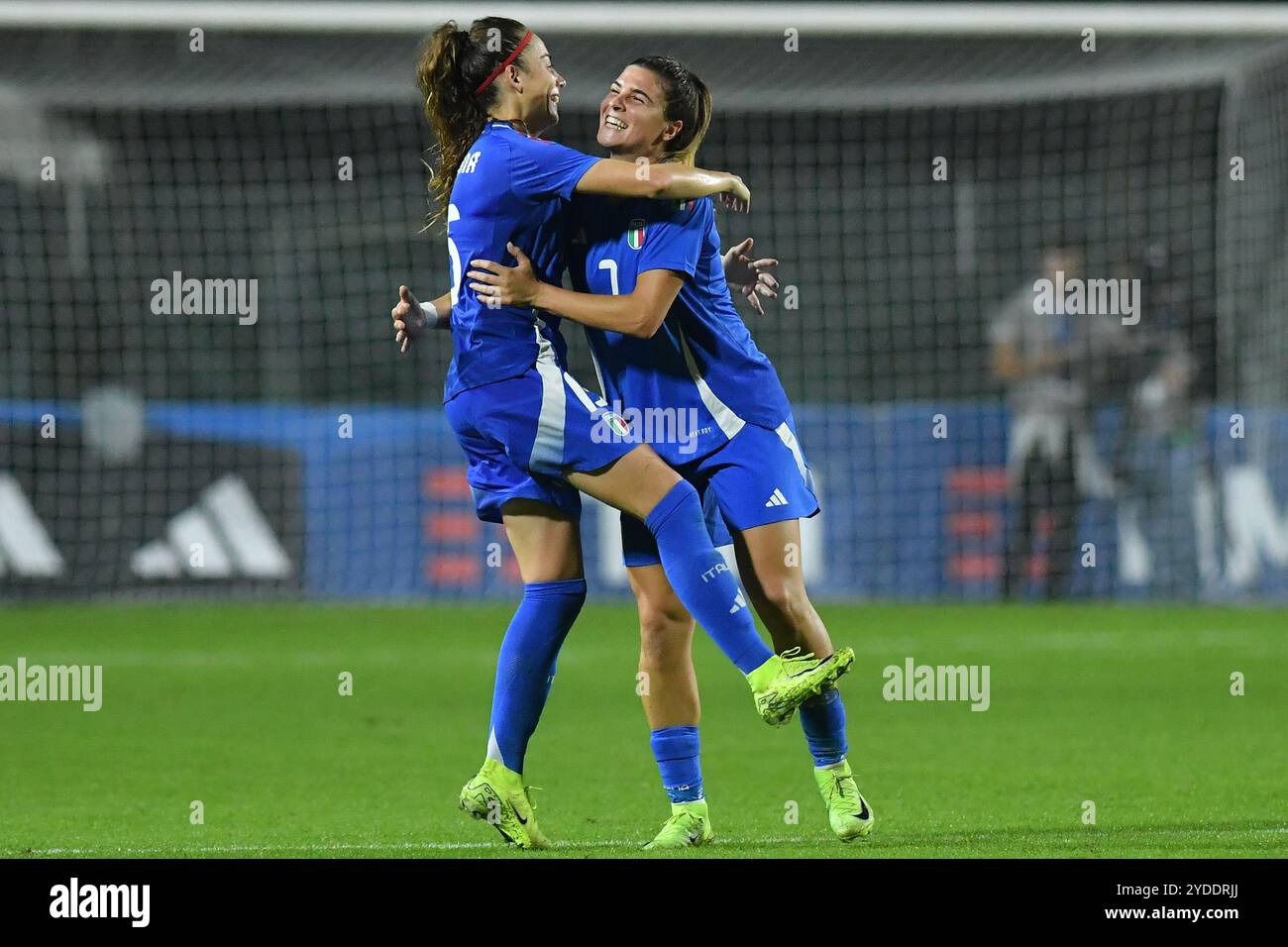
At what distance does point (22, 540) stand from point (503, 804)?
8.86 metres

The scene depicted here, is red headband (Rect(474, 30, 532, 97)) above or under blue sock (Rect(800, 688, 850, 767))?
above

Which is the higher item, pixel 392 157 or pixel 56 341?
pixel 392 157

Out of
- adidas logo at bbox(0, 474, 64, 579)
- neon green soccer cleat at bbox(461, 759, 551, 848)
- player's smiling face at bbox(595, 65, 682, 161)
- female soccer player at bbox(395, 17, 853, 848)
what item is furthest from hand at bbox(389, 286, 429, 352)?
adidas logo at bbox(0, 474, 64, 579)

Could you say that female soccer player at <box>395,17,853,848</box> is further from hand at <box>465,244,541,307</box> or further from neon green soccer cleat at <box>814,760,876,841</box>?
neon green soccer cleat at <box>814,760,876,841</box>

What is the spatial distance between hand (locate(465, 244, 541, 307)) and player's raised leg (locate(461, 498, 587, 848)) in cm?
52

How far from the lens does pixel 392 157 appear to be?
17.1 m

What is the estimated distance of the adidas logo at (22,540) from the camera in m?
12.8

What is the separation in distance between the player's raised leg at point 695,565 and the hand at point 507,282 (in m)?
0.46

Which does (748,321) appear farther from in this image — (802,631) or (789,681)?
(789,681)

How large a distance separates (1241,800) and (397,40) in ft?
25.8

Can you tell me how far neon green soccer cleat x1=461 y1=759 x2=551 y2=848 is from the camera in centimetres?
487
